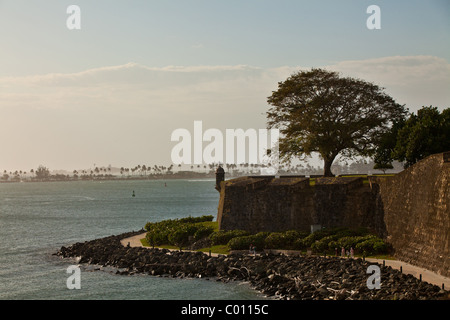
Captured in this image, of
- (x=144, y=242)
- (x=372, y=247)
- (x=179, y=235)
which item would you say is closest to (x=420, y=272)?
(x=372, y=247)

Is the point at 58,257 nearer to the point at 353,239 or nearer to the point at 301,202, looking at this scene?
the point at 301,202

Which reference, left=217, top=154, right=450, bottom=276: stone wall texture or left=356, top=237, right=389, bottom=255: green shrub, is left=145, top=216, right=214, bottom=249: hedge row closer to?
left=217, top=154, right=450, bottom=276: stone wall texture

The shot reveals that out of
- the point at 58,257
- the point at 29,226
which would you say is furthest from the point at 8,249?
the point at 29,226

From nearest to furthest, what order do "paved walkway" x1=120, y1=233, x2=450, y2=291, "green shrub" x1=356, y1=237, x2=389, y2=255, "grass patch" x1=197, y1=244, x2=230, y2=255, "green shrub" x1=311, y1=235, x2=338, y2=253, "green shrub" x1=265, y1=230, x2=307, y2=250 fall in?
"paved walkway" x1=120, y1=233, x2=450, y2=291 < "green shrub" x1=356, y1=237, x2=389, y2=255 < "green shrub" x1=311, y1=235, x2=338, y2=253 < "green shrub" x1=265, y1=230, x2=307, y2=250 < "grass patch" x1=197, y1=244, x2=230, y2=255

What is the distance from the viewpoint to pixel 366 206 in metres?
47.5

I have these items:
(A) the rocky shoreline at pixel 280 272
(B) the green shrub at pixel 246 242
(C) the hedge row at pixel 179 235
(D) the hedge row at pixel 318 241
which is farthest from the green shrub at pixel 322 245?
(C) the hedge row at pixel 179 235

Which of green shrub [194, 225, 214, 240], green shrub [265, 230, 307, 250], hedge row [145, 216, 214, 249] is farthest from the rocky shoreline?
green shrub [194, 225, 214, 240]

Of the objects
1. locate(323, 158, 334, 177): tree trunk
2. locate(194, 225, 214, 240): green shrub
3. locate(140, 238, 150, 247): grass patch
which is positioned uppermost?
locate(323, 158, 334, 177): tree trunk

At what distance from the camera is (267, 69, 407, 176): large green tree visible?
55.5 meters

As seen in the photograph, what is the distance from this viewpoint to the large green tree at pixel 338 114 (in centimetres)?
5547

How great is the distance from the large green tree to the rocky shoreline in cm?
1616

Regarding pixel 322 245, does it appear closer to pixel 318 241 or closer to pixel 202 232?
pixel 318 241

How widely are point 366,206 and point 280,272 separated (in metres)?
11.9
